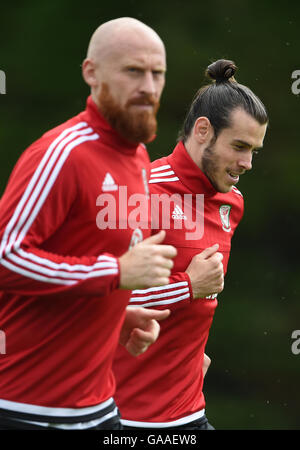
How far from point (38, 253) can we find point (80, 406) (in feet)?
1.69

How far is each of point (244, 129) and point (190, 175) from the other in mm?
270

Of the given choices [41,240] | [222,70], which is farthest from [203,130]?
[41,240]

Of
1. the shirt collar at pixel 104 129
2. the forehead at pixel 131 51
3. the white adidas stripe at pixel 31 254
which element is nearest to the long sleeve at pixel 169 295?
the shirt collar at pixel 104 129

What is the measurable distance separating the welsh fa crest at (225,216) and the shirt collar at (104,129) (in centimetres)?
102

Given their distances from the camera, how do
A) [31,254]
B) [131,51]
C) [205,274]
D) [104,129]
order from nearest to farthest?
[31,254], [131,51], [104,129], [205,274]

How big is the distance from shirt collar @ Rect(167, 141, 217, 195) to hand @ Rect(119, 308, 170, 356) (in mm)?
792

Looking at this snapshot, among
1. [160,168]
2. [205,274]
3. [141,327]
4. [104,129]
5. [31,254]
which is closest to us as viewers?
[31,254]

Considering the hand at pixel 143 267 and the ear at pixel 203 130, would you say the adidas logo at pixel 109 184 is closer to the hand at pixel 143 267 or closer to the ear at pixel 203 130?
the hand at pixel 143 267

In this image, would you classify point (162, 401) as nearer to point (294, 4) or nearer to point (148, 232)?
point (148, 232)

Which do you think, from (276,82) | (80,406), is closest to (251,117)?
(80,406)

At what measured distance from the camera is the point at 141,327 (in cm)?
297

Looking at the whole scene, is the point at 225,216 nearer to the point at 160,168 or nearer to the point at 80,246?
the point at 160,168

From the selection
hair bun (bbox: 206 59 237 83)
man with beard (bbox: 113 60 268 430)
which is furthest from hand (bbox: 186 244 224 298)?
hair bun (bbox: 206 59 237 83)

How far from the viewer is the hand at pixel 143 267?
2531 millimetres
